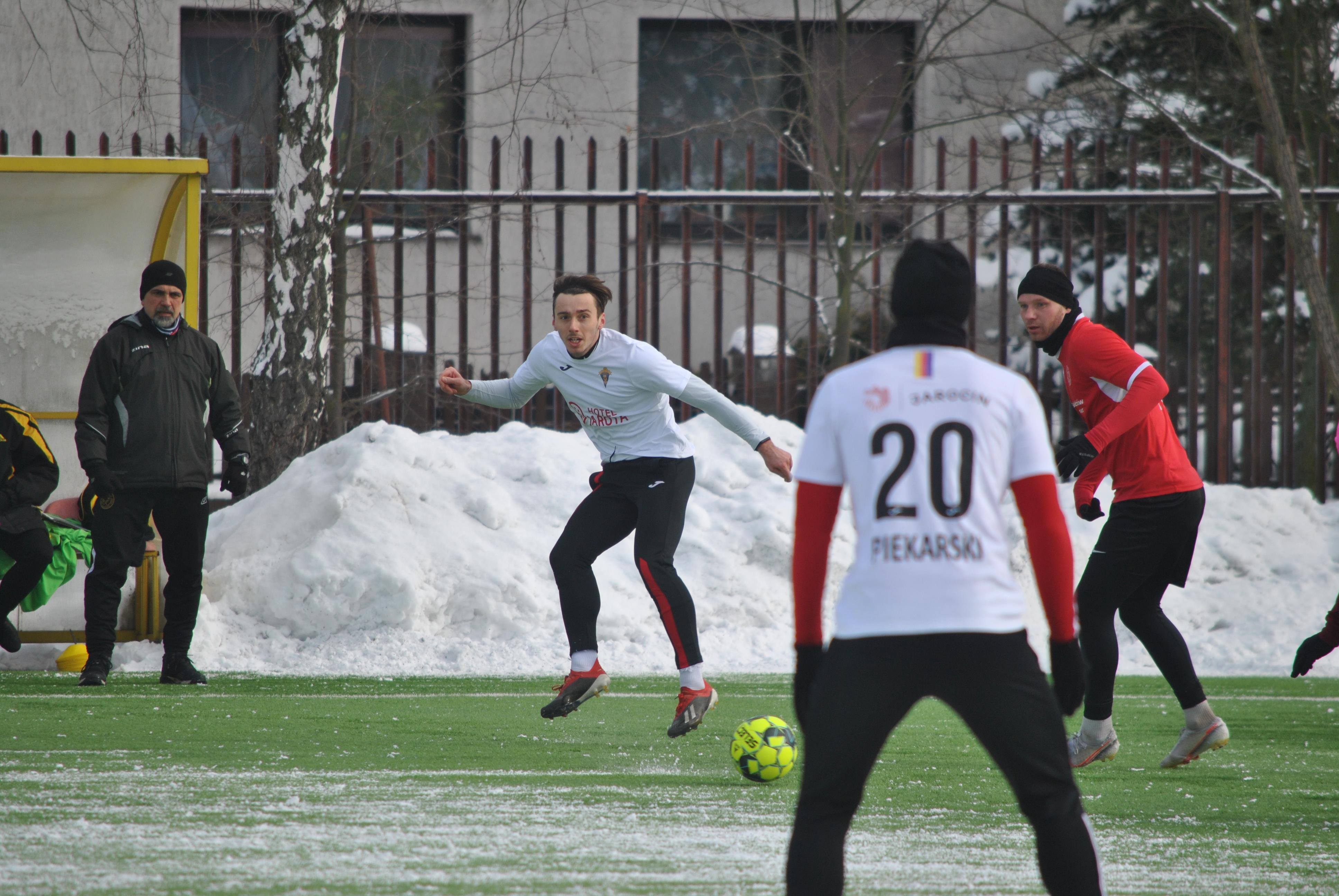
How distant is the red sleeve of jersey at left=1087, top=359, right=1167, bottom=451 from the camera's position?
550 cm

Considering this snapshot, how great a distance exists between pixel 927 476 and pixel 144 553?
6.47 meters

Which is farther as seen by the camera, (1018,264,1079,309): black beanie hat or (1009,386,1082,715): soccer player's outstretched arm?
(1018,264,1079,309): black beanie hat

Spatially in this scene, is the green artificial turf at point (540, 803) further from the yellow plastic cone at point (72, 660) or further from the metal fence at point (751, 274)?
the metal fence at point (751, 274)

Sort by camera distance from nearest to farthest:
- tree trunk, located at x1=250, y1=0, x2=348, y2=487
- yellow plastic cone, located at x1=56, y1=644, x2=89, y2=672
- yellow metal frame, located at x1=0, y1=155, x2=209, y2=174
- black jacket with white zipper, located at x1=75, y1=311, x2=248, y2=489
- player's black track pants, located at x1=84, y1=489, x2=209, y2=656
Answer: black jacket with white zipper, located at x1=75, y1=311, x2=248, y2=489 → player's black track pants, located at x1=84, y1=489, x2=209, y2=656 → yellow metal frame, located at x1=0, y1=155, x2=209, y2=174 → yellow plastic cone, located at x1=56, y1=644, x2=89, y2=672 → tree trunk, located at x1=250, y1=0, x2=348, y2=487

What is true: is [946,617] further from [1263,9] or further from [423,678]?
[1263,9]

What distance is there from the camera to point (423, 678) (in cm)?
872

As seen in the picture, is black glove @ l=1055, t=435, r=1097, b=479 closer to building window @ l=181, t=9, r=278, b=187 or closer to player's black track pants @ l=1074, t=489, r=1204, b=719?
player's black track pants @ l=1074, t=489, r=1204, b=719

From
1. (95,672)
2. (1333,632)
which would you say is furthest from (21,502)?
(1333,632)

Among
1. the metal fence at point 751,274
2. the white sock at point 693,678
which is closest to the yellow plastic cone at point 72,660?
the metal fence at point 751,274

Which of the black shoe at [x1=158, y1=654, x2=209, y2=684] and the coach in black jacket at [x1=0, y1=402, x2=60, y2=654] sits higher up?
the coach in black jacket at [x1=0, y1=402, x2=60, y2=654]

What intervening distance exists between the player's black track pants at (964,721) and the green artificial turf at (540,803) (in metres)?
1.05

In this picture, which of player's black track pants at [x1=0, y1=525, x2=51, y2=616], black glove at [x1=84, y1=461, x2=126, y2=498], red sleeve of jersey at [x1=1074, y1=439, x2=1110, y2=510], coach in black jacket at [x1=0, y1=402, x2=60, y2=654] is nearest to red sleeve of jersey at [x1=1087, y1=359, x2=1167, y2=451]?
red sleeve of jersey at [x1=1074, y1=439, x2=1110, y2=510]

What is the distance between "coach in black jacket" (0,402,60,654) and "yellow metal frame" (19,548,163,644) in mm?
834

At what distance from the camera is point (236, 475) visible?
26.3ft
